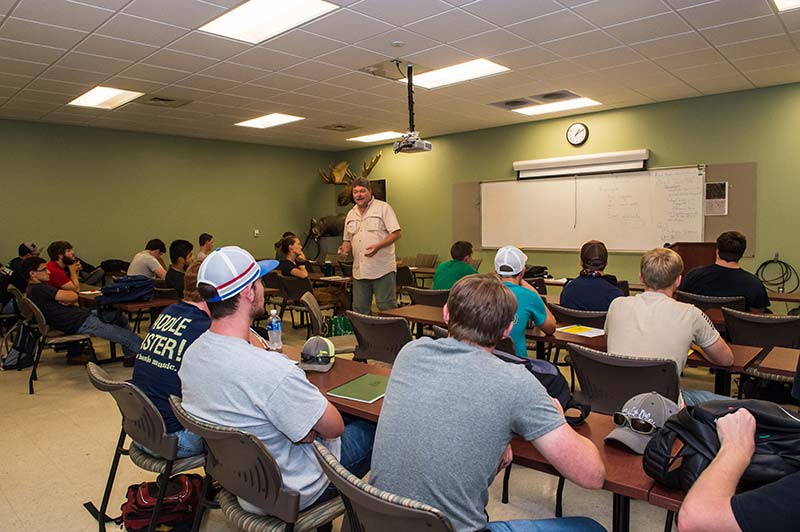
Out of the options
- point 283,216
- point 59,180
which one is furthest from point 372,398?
point 283,216

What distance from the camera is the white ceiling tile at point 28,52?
173 inches

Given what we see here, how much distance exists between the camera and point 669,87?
244 inches

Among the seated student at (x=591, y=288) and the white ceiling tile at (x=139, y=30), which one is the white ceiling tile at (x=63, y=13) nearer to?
the white ceiling tile at (x=139, y=30)

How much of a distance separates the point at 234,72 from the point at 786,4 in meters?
4.55

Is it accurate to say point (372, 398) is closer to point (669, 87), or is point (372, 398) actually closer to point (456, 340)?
point (456, 340)

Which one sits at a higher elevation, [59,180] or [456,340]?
[59,180]

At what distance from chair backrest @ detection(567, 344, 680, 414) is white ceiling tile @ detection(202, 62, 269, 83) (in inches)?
161

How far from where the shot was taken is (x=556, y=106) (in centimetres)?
712

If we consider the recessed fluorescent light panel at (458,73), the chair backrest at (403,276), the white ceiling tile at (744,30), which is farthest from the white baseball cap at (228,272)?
the chair backrest at (403,276)

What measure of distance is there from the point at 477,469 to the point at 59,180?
8.47 metres

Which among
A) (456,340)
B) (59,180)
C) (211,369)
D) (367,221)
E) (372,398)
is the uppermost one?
(59,180)

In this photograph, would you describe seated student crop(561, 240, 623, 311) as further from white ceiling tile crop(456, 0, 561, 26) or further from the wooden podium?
the wooden podium

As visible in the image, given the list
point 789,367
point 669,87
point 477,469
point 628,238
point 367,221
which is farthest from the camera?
point 628,238

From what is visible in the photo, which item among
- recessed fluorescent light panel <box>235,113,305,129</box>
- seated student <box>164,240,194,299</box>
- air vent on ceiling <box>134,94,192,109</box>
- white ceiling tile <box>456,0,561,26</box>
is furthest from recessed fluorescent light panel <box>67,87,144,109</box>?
white ceiling tile <box>456,0,561,26</box>
